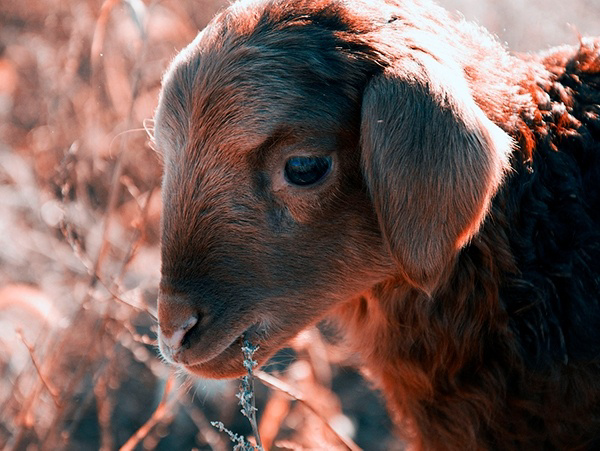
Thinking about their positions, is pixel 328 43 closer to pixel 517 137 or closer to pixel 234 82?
pixel 234 82

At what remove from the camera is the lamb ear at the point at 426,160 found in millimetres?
2521

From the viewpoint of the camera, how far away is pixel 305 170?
8.78ft

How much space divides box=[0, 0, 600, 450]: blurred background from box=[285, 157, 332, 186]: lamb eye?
1.51m

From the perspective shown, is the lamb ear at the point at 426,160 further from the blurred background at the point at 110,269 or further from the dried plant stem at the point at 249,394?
the blurred background at the point at 110,269

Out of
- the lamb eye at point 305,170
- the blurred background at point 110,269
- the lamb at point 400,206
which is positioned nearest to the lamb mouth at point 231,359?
the lamb at point 400,206

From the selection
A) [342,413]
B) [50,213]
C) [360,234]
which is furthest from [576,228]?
[50,213]

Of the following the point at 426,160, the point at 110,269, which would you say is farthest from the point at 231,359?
the point at 110,269

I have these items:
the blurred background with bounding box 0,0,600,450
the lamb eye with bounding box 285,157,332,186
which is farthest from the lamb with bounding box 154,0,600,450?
the blurred background with bounding box 0,0,600,450

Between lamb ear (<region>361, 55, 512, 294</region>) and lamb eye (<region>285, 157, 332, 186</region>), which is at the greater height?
lamb ear (<region>361, 55, 512, 294</region>)

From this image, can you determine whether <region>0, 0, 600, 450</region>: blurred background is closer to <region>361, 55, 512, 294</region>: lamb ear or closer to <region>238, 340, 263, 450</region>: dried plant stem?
<region>238, 340, 263, 450</region>: dried plant stem

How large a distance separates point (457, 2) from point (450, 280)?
14.2ft

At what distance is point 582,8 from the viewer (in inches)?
265

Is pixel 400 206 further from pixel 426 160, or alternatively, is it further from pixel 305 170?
pixel 305 170

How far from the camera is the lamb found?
2.59 metres
